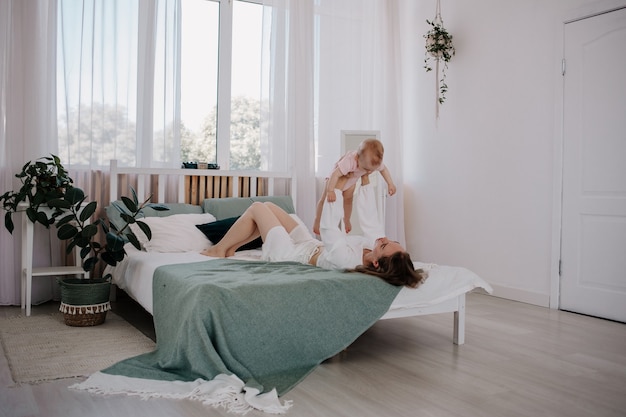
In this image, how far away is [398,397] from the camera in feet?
7.22

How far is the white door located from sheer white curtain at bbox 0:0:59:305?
363cm

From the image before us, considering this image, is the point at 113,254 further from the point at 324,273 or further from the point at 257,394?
the point at 257,394

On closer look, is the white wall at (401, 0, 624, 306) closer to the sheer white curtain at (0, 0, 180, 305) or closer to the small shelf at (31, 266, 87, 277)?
the sheer white curtain at (0, 0, 180, 305)

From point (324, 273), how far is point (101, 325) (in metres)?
1.47

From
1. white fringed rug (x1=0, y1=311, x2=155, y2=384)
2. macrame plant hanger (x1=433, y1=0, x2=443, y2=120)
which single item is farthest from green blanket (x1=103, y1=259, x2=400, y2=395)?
macrame plant hanger (x1=433, y1=0, x2=443, y2=120)

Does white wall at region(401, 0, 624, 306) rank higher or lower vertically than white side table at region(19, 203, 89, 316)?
higher

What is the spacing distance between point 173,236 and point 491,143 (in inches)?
104

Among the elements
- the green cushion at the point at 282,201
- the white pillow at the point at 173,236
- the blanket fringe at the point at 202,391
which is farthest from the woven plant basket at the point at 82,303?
the green cushion at the point at 282,201

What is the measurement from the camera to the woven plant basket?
3227 millimetres

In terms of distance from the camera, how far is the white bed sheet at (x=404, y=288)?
279cm

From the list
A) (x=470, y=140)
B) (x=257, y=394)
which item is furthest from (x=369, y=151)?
(x=257, y=394)

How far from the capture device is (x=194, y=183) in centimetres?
445

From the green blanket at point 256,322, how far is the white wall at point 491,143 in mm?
2049

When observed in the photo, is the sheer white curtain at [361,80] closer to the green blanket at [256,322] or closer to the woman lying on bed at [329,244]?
the woman lying on bed at [329,244]
